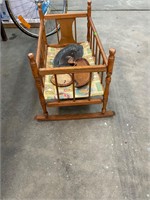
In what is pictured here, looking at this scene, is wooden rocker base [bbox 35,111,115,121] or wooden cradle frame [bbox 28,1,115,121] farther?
wooden rocker base [bbox 35,111,115,121]

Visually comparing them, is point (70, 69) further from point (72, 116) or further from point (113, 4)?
point (113, 4)

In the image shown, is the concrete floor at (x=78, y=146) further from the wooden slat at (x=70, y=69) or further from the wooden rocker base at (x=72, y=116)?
the wooden slat at (x=70, y=69)

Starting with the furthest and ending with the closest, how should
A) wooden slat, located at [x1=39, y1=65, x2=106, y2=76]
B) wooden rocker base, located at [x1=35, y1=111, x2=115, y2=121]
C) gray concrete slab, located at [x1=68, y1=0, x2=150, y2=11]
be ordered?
gray concrete slab, located at [x1=68, y1=0, x2=150, y2=11], wooden rocker base, located at [x1=35, y1=111, x2=115, y2=121], wooden slat, located at [x1=39, y1=65, x2=106, y2=76]

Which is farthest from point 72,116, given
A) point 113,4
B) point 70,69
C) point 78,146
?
point 113,4

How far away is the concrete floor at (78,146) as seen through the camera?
122 centimetres

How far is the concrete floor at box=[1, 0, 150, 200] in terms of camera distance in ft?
4.00

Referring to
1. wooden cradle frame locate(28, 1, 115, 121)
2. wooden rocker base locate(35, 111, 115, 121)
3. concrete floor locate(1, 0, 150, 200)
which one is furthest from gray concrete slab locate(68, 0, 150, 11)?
wooden rocker base locate(35, 111, 115, 121)

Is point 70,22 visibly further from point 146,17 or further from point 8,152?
point 146,17

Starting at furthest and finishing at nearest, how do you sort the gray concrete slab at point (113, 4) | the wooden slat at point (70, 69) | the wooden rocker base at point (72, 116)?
the gray concrete slab at point (113, 4), the wooden rocker base at point (72, 116), the wooden slat at point (70, 69)

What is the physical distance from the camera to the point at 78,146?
1.41 meters

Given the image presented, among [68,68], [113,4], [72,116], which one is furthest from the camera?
[113,4]

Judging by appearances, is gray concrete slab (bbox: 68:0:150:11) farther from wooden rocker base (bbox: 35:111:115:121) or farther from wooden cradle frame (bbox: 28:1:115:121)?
wooden rocker base (bbox: 35:111:115:121)

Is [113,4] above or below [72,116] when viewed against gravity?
above

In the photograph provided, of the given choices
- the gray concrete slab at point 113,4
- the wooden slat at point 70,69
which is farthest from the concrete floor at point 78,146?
the gray concrete slab at point 113,4
